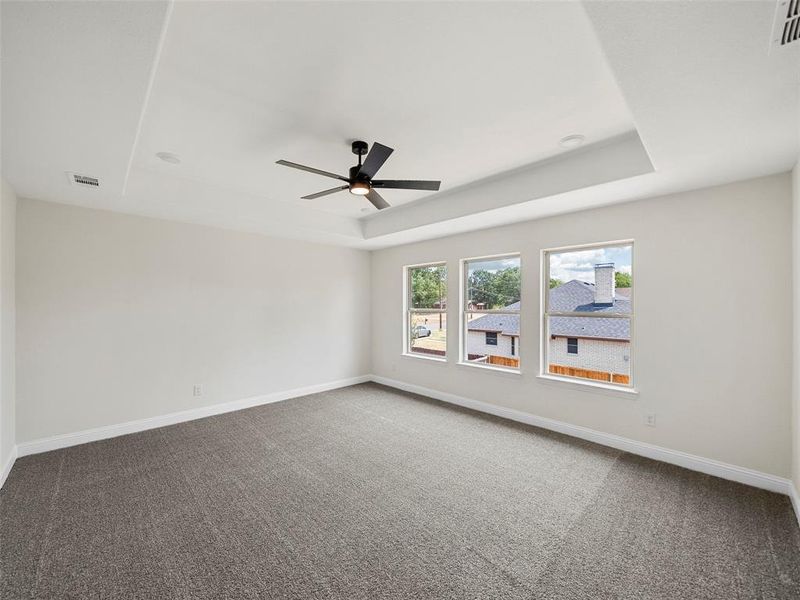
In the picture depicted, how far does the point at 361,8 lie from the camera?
1.58 metres

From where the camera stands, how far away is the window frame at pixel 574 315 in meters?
3.47

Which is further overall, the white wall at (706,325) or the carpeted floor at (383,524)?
the white wall at (706,325)

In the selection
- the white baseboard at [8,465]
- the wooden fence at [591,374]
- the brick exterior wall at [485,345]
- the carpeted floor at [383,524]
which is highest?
the brick exterior wall at [485,345]

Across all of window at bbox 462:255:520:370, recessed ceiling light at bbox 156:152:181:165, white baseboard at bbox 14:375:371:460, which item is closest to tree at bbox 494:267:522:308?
window at bbox 462:255:520:370

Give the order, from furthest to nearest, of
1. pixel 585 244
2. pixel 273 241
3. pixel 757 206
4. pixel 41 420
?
pixel 273 241, pixel 585 244, pixel 41 420, pixel 757 206

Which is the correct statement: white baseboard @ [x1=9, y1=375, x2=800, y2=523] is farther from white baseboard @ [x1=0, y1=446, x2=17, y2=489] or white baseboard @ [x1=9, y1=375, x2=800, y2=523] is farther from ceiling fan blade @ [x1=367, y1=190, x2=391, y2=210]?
ceiling fan blade @ [x1=367, y1=190, x2=391, y2=210]

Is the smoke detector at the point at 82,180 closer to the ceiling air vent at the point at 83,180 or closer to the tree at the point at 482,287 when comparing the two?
the ceiling air vent at the point at 83,180

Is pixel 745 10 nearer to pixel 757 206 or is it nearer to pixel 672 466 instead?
pixel 757 206

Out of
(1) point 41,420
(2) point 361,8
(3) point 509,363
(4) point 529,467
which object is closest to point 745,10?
(2) point 361,8

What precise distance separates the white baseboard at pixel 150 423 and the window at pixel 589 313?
3.57 m

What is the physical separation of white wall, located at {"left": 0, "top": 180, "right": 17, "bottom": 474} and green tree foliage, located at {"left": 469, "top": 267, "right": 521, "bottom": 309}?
4800 mm

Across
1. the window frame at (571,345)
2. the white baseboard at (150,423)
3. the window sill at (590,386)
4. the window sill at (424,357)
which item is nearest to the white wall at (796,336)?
the window sill at (590,386)

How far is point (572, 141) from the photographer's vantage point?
286cm

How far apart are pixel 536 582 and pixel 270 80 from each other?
313 centimetres
